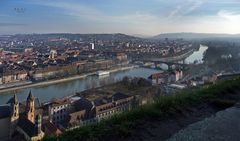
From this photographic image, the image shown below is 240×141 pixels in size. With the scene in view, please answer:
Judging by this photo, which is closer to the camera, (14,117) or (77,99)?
(14,117)

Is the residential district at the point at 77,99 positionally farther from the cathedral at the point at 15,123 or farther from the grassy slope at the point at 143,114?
the grassy slope at the point at 143,114

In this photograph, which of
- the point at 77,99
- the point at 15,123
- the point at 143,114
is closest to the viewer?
the point at 143,114

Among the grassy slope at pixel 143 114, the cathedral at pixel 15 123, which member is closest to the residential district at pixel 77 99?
the cathedral at pixel 15 123

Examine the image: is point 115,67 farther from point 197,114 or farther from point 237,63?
point 197,114

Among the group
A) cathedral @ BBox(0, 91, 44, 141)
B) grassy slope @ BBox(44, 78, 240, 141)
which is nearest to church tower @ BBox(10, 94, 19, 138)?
cathedral @ BBox(0, 91, 44, 141)

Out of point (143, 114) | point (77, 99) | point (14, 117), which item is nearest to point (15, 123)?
point (14, 117)

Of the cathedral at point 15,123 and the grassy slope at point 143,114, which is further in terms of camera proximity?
the cathedral at point 15,123

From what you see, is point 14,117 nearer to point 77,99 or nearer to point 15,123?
point 15,123

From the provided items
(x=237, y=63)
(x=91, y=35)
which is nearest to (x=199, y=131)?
(x=237, y=63)
